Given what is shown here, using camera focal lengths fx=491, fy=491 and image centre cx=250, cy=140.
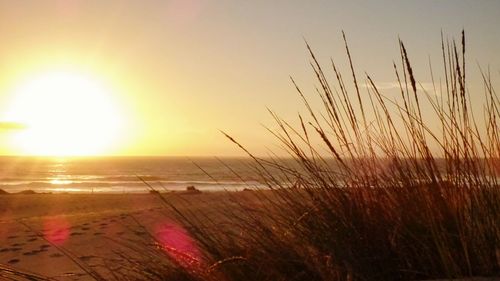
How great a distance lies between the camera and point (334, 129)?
229cm

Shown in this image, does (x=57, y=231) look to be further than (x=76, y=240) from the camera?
Yes

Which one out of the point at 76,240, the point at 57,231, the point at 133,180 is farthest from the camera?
the point at 133,180

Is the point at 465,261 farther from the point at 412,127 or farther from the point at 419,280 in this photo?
the point at 412,127

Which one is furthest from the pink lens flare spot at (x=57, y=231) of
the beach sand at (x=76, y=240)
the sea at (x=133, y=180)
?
the sea at (x=133, y=180)

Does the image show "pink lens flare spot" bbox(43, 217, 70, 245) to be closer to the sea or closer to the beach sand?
the beach sand

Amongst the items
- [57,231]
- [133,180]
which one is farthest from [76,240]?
[133,180]

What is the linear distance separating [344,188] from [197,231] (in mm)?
643

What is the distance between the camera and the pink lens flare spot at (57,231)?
7.47 metres

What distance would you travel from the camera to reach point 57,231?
8531mm

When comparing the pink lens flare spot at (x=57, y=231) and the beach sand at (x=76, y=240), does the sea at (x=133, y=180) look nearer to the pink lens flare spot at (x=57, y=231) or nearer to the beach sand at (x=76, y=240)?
the beach sand at (x=76, y=240)

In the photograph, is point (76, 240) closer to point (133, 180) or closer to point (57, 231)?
point (57, 231)

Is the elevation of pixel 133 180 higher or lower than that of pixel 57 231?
higher

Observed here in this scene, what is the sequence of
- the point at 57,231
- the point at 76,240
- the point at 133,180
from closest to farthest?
the point at 76,240
the point at 57,231
the point at 133,180

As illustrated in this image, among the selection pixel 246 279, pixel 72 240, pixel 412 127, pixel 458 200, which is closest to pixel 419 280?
pixel 458 200
